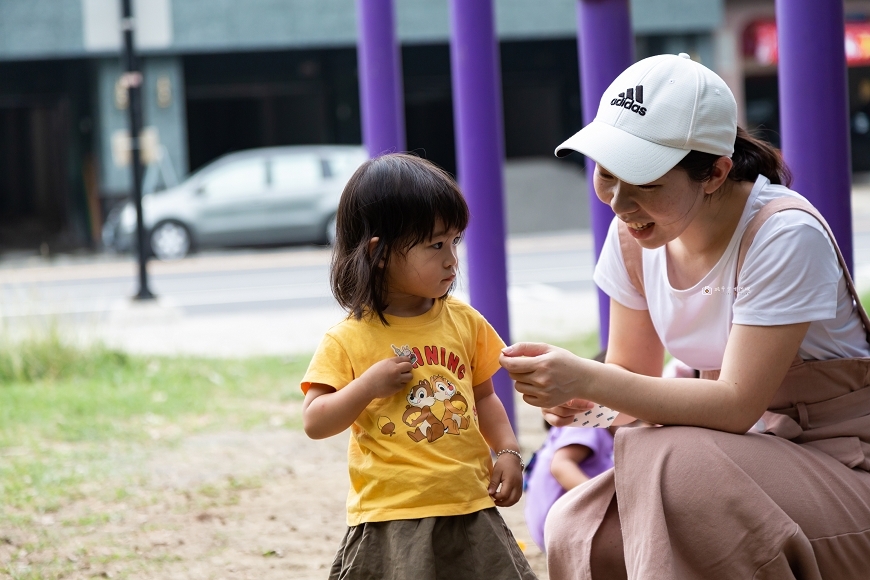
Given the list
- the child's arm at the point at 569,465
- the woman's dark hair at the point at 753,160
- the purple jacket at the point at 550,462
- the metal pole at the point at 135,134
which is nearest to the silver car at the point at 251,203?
the metal pole at the point at 135,134

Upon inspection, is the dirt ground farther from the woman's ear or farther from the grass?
the woman's ear

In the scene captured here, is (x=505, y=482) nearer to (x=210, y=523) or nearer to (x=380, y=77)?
(x=210, y=523)

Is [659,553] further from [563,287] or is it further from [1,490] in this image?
[563,287]

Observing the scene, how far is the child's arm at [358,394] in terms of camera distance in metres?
2.16

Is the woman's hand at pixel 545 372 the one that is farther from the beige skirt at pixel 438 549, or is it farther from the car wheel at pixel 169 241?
the car wheel at pixel 169 241

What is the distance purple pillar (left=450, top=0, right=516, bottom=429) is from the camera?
4.66 m

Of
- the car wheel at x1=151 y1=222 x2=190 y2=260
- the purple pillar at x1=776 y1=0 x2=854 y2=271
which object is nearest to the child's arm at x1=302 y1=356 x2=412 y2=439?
the purple pillar at x1=776 y1=0 x2=854 y2=271

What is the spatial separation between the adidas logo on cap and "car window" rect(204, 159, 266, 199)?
14333 millimetres

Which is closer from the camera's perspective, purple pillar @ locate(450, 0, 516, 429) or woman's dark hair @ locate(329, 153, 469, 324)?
woman's dark hair @ locate(329, 153, 469, 324)

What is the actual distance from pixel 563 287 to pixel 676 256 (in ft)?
29.1

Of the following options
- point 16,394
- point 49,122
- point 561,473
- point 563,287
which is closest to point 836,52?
point 561,473

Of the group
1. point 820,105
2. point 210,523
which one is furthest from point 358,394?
point 210,523

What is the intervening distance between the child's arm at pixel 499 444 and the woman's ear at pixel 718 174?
0.64 meters

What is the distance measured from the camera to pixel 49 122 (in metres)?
22.8
